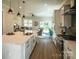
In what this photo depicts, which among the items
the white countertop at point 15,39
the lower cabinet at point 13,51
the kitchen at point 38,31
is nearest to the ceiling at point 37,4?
the kitchen at point 38,31

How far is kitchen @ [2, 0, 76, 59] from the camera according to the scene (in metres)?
3.42

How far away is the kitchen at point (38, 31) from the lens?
135 inches

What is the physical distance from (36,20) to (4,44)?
16660 millimetres

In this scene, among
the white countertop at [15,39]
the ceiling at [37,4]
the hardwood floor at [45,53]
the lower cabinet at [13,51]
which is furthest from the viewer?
the ceiling at [37,4]

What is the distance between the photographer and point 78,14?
1.28 m

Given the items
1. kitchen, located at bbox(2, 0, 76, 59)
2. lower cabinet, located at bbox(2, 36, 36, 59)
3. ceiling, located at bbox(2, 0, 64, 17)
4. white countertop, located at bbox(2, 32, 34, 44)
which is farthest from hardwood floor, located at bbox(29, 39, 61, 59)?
ceiling, located at bbox(2, 0, 64, 17)

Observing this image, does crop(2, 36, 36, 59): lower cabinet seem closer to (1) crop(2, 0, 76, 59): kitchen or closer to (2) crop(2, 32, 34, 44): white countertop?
(1) crop(2, 0, 76, 59): kitchen

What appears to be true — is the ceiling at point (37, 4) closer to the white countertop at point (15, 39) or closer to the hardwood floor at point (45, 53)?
Result: the hardwood floor at point (45, 53)

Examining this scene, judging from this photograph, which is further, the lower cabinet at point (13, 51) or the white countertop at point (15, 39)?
the white countertop at point (15, 39)

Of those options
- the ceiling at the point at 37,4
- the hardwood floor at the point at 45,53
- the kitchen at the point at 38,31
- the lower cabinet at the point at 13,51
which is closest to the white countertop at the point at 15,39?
the kitchen at the point at 38,31

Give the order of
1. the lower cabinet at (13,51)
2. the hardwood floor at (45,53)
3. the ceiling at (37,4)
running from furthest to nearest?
the ceiling at (37,4) → the hardwood floor at (45,53) → the lower cabinet at (13,51)

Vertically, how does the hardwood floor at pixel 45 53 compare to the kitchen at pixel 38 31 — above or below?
below

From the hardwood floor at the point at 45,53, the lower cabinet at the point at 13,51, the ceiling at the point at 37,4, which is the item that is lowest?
the hardwood floor at the point at 45,53

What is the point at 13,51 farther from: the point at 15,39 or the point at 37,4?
the point at 37,4
